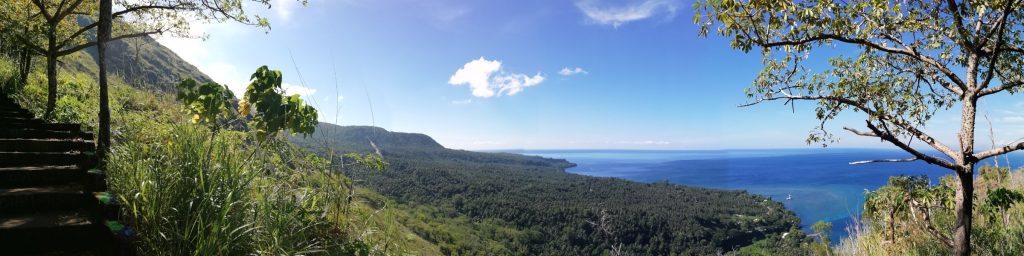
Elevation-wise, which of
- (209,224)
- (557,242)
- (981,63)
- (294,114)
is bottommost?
(557,242)

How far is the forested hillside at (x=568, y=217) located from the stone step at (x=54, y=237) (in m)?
69.8

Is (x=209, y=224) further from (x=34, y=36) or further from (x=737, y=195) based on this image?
(x=737, y=195)

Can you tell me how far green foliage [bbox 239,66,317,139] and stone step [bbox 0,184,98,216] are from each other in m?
2.65

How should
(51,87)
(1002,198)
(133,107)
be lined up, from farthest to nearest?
(133,107) < (51,87) < (1002,198)

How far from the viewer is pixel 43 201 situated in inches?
112

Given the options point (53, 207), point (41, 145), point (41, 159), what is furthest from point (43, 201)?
point (41, 145)

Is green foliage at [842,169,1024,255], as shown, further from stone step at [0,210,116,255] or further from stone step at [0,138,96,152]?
stone step at [0,138,96,152]

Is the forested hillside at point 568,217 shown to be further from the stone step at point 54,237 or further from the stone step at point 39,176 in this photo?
the stone step at point 54,237

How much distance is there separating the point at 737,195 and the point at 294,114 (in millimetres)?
168591

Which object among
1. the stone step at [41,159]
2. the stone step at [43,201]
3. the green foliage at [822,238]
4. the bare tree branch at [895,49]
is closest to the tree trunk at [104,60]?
the stone step at [41,159]

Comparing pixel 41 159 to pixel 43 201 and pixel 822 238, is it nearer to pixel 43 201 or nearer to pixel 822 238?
pixel 43 201

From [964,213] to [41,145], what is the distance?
928 cm

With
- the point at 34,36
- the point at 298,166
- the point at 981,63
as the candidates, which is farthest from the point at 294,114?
the point at 34,36

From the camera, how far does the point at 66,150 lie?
14.8 ft
